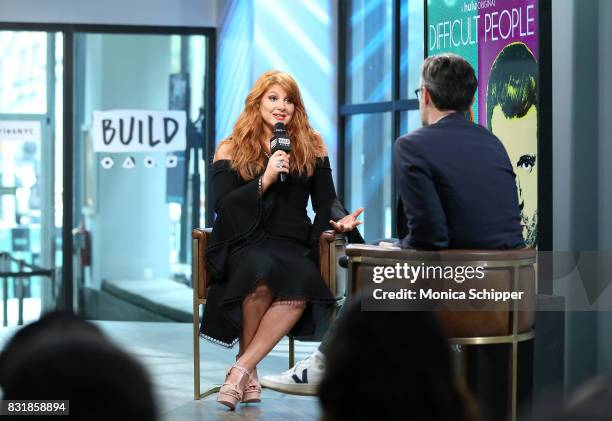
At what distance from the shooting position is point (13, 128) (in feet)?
25.1

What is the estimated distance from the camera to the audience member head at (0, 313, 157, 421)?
0.90 meters

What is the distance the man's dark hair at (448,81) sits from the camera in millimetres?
3201

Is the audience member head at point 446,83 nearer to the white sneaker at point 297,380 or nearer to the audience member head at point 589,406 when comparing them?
the white sneaker at point 297,380

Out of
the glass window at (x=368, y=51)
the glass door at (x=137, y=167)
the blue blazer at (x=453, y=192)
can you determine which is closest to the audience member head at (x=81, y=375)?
the blue blazer at (x=453, y=192)

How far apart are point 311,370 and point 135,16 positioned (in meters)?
4.39

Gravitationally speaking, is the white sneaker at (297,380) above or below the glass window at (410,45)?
below

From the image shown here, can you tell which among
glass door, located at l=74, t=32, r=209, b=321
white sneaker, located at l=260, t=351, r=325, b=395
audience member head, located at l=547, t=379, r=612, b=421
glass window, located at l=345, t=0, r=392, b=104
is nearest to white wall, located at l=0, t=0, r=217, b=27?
glass door, located at l=74, t=32, r=209, b=321

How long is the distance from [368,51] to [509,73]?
222cm

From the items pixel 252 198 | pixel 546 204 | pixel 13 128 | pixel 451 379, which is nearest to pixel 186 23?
pixel 13 128

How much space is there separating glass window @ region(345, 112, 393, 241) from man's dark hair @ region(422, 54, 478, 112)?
3.36 metres

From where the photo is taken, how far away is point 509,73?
4.72m

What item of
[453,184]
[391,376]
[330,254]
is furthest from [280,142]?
[391,376]

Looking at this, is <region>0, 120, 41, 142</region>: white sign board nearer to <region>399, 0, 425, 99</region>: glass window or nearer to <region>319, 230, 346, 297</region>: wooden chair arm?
<region>399, 0, 425, 99</region>: glass window

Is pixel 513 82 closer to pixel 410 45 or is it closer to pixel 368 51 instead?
pixel 410 45
